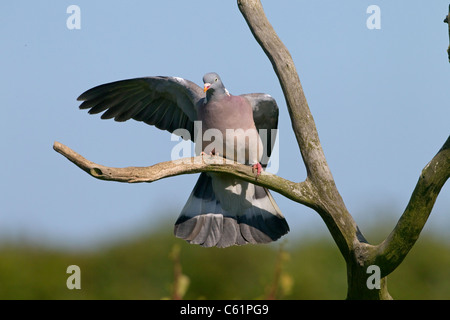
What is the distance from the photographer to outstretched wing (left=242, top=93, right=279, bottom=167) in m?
5.35

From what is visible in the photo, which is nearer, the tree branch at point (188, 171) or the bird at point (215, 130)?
the tree branch at point (188, 171)

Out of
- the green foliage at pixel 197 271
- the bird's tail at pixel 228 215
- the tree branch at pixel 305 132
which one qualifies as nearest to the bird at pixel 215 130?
the bird's tail at pixel 228 215

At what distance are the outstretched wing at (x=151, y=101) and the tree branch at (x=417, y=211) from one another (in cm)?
200

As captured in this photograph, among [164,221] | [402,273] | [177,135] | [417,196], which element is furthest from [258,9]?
[402,273]

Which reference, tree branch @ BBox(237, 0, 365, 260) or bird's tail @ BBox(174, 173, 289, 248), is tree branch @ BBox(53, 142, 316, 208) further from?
bird's tail @ BBox(174, 173, 289, 248)

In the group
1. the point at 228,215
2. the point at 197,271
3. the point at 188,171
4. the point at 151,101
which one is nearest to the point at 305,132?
the point at 188,171

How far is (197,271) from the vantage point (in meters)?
7.93

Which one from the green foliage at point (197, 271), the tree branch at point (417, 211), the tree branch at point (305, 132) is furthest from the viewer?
the green foliage at point (197, 271)

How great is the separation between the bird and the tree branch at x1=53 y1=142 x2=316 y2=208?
691mm

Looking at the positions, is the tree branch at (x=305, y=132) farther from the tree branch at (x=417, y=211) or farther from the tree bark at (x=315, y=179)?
the tree branch at (x=417, y=211)

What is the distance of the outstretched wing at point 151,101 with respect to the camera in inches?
207
